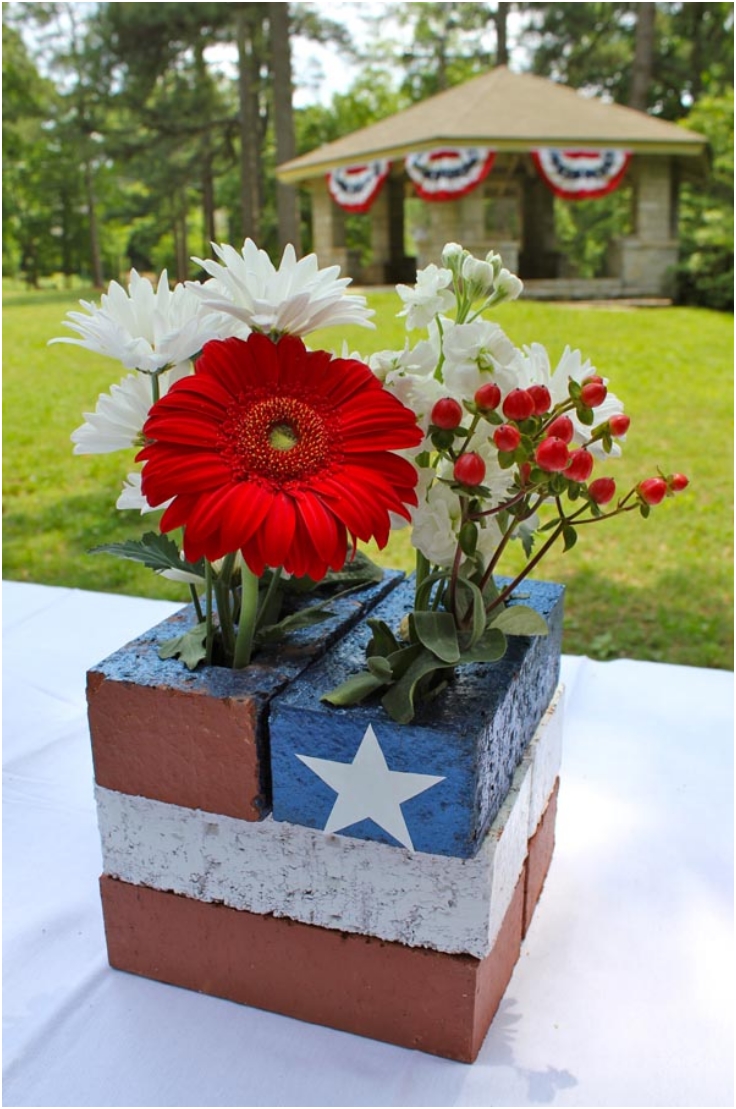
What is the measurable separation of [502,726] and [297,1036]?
32 cm

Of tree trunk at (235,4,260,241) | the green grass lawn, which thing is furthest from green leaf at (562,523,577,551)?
tree trunk at (235,4,260,241)

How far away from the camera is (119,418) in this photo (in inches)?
29.3

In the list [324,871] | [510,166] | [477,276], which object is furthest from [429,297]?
[510,166]

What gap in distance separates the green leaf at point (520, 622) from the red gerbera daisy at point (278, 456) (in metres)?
0.17

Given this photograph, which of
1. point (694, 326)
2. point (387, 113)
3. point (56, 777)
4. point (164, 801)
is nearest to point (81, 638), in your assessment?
point (56, 777)

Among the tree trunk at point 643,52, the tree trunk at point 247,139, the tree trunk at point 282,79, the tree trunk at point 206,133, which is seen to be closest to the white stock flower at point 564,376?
the tree trunk at point 282,79

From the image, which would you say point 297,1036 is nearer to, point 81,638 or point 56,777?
point 56,777

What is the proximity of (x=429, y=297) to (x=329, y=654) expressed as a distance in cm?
31

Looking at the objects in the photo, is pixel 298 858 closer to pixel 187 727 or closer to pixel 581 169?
pixel 187 727

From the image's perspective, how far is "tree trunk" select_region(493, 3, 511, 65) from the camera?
14.0 m

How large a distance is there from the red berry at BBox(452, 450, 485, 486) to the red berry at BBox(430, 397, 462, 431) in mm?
24

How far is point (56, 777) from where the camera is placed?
1.21 meters

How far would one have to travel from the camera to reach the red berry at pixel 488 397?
2.10 ft

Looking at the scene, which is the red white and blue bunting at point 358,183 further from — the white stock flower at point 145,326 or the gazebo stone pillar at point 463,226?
the white stock flower at point 145,326
